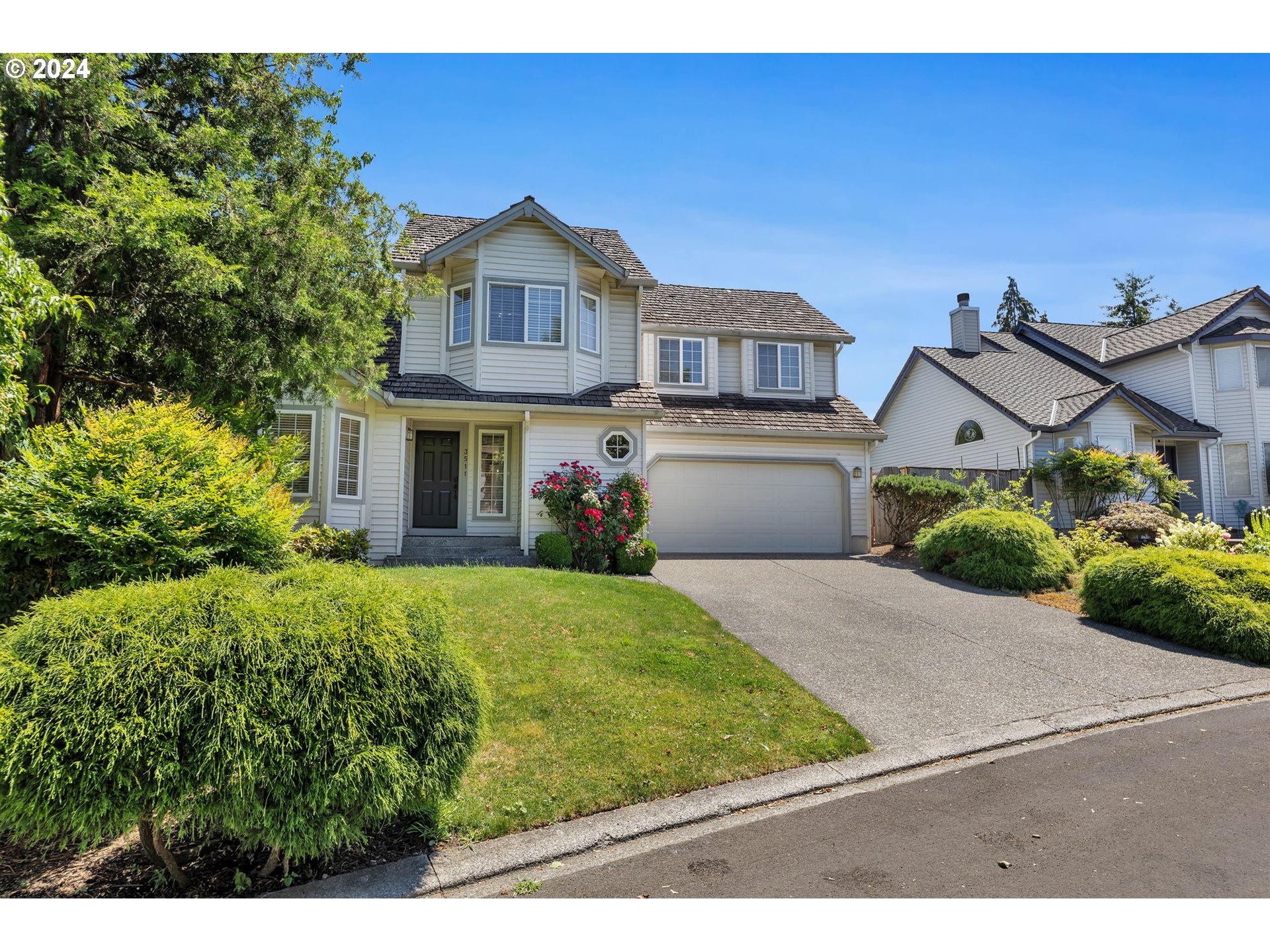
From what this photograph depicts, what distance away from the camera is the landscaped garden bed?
3672mm

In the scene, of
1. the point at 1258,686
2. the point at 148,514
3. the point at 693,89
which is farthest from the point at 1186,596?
the point at 148,514

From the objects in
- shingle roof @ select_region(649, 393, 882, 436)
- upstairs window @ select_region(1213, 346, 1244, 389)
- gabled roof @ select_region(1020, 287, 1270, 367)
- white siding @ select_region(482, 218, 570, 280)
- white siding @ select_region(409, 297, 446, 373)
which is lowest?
shingle roof @ select_region(649, 393, 882, 436)

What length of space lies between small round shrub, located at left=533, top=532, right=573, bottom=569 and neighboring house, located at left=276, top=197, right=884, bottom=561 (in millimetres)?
774

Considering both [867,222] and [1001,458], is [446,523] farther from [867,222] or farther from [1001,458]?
[1001,458]

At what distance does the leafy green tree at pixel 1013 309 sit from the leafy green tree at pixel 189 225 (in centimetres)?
4500

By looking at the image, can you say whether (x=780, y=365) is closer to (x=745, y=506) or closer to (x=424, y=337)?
(x=745, y=506)

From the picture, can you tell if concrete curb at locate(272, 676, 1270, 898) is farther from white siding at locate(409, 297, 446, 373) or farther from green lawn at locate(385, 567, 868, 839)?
white siding at locate(409, 297, 446, 373)

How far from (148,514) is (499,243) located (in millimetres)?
10895

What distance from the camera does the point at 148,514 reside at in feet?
14.8

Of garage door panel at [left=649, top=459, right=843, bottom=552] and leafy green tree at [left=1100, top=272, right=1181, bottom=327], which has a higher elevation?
leafy green tree at [left=1100, top=272, right=1181, bottom=327]

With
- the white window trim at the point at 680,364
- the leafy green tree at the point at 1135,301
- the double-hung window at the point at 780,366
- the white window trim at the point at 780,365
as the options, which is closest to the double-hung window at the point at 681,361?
the white window trim at the point at 680,364

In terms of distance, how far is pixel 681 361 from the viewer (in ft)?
59.1

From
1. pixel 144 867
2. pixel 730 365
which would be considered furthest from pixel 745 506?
pixel 144 867

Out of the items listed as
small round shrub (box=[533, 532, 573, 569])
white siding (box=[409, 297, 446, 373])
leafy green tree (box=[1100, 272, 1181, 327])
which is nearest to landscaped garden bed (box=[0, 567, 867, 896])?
small round shrub (box=[533, 532, 573, 569])
